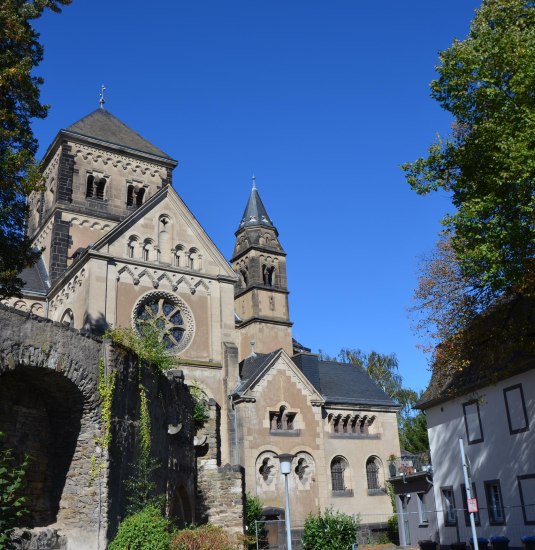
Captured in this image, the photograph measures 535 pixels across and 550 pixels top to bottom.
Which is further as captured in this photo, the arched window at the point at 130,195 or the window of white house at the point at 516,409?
the arched window at the point at 130,195

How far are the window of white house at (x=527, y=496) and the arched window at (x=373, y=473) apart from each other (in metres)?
14.1

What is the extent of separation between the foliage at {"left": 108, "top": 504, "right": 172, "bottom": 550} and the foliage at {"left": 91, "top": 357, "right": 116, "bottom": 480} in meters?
1.25

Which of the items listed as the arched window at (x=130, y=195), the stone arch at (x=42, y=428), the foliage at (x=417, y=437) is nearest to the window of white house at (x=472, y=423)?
the stone arch at (x=42, y=428)

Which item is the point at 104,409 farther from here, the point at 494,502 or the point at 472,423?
the point at 472,423

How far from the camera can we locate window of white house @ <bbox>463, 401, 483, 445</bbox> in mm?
24672

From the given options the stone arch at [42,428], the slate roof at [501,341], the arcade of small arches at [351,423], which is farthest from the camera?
the arcade of small arches at [351,423]

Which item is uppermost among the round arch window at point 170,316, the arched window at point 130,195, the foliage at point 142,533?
the arched window at point 130,195

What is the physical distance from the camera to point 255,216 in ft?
149

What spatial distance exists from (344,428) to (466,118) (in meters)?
21.9

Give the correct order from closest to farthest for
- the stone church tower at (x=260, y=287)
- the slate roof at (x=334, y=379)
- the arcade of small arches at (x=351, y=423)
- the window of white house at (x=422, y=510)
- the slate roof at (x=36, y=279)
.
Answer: the window of white house at (x=422, y=510) < the slate roof at (x=36, y=279) < the slate roof at (x=334, y=379) < the arcade of small arches at (x=351, y=423) < the stone church tower at (x=260, y=287)

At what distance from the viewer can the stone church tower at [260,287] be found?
41781mm

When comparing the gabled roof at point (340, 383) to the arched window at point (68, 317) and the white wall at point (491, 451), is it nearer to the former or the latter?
the white wall at point (491, 451)

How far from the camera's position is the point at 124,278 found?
3038cm

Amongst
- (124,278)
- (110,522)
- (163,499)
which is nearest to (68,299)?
(124,278)
